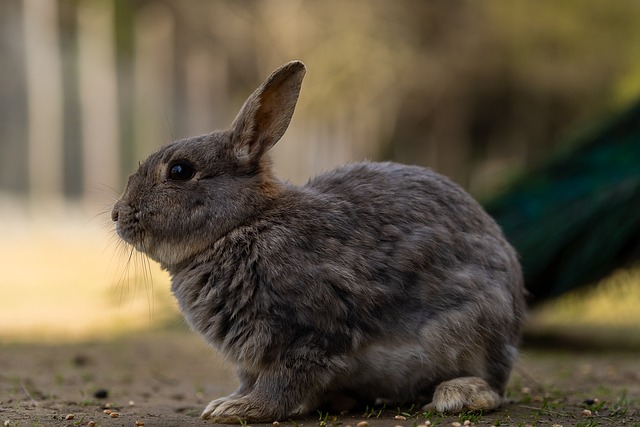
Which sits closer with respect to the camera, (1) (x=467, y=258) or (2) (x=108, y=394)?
(1) (x=467, y=258)

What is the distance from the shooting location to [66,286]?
1351 cm

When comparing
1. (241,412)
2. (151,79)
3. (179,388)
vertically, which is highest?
(151,79)

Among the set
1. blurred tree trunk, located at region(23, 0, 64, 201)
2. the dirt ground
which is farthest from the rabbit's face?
blurred tree trunk, located at region(23, 0, 64, 201)

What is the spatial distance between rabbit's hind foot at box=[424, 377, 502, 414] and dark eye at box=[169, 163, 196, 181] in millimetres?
1644

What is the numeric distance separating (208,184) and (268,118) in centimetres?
45

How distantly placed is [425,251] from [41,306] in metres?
8.09

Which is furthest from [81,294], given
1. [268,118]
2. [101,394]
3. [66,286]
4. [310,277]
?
[310,277]

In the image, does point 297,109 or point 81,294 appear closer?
point 81,294

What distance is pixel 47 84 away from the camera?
632 inches

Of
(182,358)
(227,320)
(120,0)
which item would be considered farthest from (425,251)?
(120,0)

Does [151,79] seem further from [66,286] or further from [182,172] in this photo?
[182,172]

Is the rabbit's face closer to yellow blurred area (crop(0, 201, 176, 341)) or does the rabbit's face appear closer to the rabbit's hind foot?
the rabbit's hind foot

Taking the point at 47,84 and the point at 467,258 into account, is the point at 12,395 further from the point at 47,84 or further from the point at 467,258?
the point at 47,84

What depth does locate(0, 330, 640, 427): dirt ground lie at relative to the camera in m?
4.79
